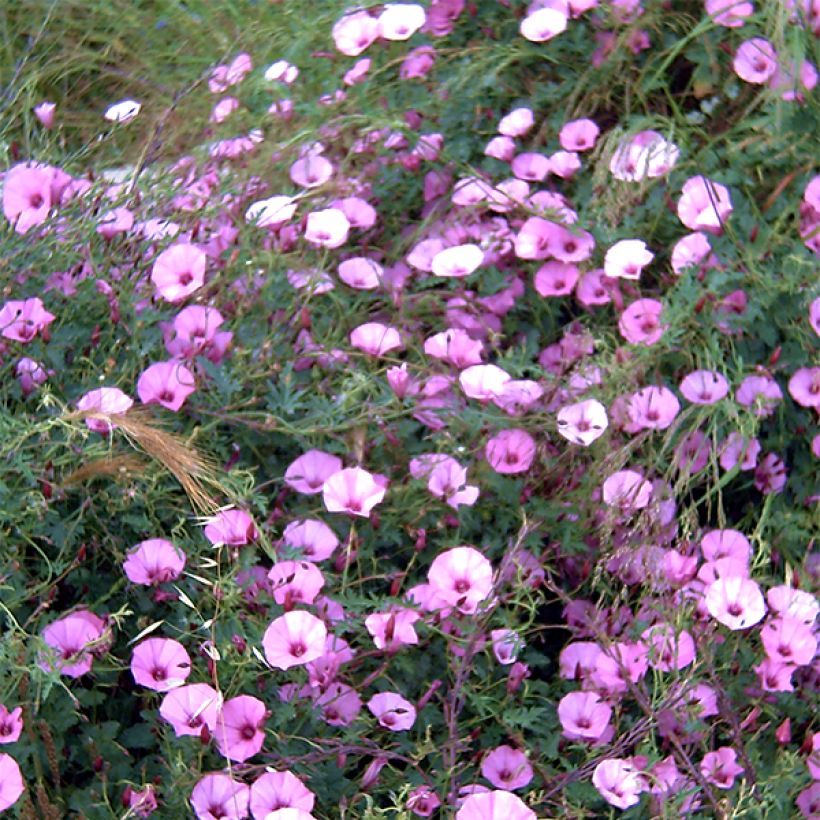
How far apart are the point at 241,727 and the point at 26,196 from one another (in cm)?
83

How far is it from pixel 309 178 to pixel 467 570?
0.83m

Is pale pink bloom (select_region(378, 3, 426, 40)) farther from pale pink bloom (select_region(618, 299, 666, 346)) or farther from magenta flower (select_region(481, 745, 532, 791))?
magenta flower (select_region(481, 745, 532, 791))

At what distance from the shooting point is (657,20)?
6.97 feet

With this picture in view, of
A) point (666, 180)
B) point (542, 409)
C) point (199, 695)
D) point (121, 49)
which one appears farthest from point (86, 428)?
point (121, 49)

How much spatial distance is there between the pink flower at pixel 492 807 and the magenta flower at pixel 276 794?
16 centimetres

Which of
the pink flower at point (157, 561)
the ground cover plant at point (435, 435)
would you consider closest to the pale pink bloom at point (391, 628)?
the ground cover plant at point (435, 435)

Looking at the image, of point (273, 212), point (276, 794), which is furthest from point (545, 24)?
point (276, 794)

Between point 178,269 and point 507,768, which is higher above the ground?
point 178,269

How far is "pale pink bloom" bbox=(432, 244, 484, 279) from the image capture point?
1901 mm

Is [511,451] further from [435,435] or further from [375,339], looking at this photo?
[375,339]

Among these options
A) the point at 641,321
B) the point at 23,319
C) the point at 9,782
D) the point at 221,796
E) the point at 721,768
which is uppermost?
the point at 23,319

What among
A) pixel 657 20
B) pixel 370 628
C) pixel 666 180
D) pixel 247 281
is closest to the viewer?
pixel 370 628

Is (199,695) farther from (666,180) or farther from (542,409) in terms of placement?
(666,180)

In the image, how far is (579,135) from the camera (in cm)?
208
